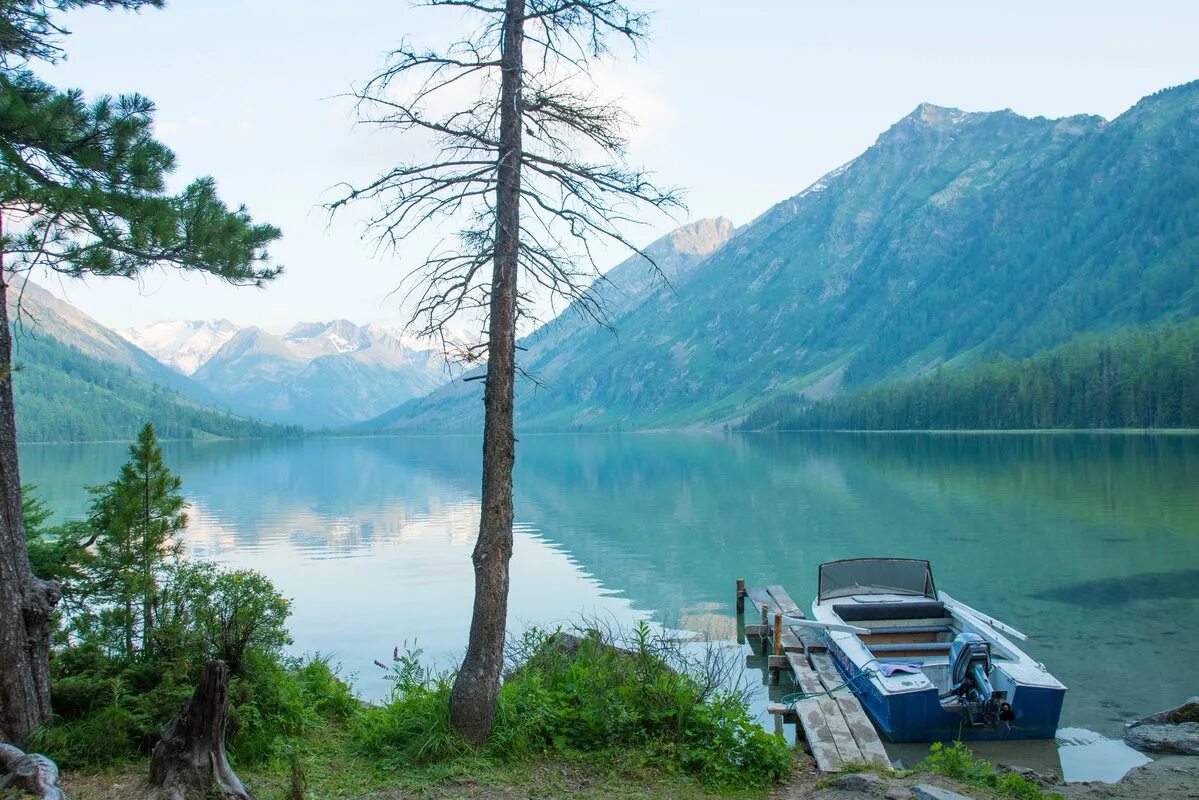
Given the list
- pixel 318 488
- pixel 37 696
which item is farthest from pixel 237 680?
pixel 318 488

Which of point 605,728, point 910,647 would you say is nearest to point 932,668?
point 910,647

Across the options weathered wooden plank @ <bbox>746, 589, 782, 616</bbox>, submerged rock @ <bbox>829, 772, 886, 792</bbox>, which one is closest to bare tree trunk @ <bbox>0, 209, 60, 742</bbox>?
submerged rock @ <bbox>829, 772, 886, 792</bbox>

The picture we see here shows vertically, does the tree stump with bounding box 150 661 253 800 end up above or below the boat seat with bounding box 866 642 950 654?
above

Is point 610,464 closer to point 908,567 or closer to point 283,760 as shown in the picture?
point 908,567

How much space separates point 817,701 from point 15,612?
1220 centimetres

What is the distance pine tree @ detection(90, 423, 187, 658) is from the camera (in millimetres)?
12016

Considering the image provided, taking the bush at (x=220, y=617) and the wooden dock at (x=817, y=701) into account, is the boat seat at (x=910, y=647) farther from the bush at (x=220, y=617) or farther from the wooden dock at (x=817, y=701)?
the bush at (x=220, y=617)

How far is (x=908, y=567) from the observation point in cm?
2142

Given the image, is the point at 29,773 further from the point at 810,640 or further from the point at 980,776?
the point at 810,640

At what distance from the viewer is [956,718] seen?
50.4 ft

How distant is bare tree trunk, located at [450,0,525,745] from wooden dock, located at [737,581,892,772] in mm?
4933

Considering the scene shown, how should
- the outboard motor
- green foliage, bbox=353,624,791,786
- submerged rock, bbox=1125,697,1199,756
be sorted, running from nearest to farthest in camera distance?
green foliage, bbox=353,624,791,786 < submerged rock, bbox=1125,697,1199,756 < the outboard motor

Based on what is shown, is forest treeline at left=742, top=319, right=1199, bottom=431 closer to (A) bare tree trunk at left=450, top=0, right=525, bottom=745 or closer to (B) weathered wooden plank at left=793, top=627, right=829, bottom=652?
(B) weathered wooden plank at left=793, top=627, right=829, bottom=652

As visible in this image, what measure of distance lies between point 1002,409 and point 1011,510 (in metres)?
120
